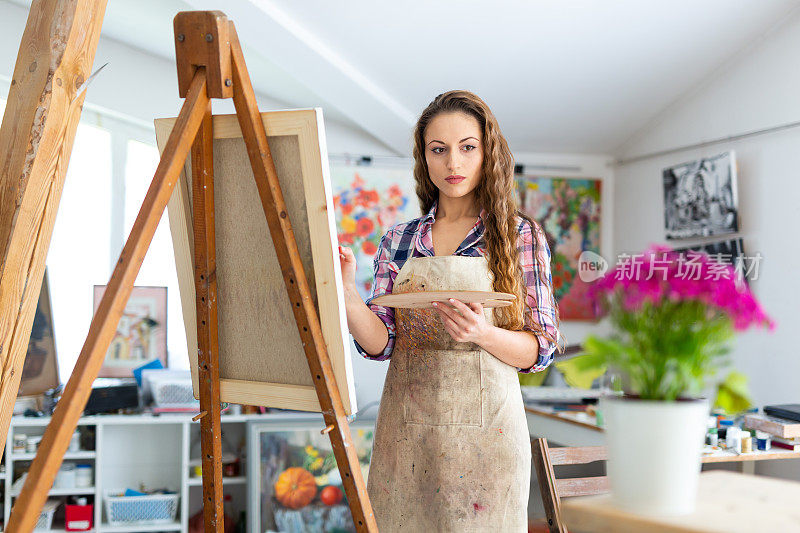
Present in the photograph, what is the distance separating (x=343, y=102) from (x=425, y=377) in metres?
2.36

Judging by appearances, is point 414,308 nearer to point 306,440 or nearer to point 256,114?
point 256,114

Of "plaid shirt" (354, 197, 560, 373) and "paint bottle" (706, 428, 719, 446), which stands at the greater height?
"plaid shirt" (354, 197, 560, 373)

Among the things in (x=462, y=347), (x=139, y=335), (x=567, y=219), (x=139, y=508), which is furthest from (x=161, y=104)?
(x=462, y=347)

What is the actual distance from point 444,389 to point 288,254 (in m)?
0.49

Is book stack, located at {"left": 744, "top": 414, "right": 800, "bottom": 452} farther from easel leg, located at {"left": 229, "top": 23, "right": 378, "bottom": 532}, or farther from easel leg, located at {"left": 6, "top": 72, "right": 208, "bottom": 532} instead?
easel leg, located at {"left": 6, "top": 72, "right": 208, "bottom": 532}

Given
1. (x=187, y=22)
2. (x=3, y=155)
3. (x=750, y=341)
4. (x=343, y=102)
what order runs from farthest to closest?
(x=343, y=102) < (x=750, y=341) < (x=3, y=155) < (x=187, y=22)

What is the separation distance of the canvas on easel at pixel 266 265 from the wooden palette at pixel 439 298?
0.10 meters

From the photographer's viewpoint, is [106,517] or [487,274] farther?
[106,517]

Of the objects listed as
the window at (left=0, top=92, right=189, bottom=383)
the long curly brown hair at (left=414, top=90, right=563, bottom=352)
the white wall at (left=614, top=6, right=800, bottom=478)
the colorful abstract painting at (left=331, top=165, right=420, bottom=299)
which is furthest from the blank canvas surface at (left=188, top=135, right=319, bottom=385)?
the colorful abstract painting at (left=331, top=165, right=420, bottom=299)

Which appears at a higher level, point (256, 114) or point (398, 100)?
point (398, 100)

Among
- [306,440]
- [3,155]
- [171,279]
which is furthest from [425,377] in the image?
[171,279]

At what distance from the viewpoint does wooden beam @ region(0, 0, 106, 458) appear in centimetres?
150

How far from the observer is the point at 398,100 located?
3738 mm

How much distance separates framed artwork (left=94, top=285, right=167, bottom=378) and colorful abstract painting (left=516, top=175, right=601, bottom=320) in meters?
2.15
